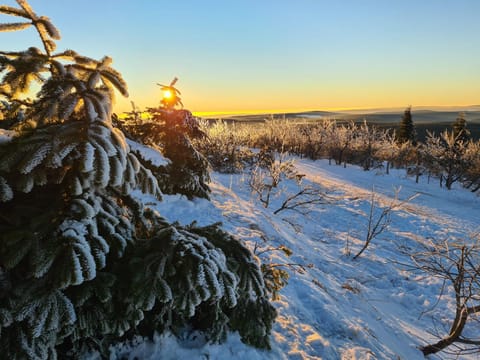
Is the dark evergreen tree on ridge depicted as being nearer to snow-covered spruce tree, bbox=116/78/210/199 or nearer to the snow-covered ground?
the snow-covered ground

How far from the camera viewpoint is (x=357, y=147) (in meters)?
25.3

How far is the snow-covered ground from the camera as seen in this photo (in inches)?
123

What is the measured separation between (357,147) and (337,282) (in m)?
21.0

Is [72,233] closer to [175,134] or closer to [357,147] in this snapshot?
[175,134]

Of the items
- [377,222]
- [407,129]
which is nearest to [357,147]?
[407,129]

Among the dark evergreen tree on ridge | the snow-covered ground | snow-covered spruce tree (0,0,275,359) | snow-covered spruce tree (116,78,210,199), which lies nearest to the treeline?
the dark evergreen tree on ridge

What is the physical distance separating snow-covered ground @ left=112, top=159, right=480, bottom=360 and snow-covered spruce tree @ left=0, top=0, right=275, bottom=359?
823 millimetres

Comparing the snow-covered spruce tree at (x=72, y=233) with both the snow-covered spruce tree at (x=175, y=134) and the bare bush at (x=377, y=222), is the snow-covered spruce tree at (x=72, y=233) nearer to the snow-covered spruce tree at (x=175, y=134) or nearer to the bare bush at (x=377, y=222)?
the snow-covered spruce tree at (x=175, y=134)

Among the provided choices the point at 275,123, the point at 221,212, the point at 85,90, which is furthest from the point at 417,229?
the point at 275,123

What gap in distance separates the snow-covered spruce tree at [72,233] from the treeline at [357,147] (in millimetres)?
11657

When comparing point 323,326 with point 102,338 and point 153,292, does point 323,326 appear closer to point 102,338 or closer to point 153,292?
point 102,338

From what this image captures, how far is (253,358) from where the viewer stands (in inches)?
103

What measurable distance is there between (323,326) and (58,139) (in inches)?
143

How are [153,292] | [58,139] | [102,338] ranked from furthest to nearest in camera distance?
[102,338], [153,292], [58,139]
